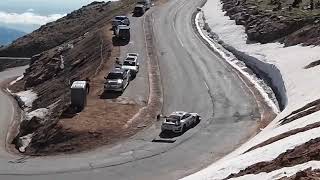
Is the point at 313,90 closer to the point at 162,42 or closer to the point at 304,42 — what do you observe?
the point at 304,42

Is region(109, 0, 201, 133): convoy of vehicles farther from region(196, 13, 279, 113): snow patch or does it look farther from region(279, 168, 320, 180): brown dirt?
region(279, 168, 320, 180): brown dirt

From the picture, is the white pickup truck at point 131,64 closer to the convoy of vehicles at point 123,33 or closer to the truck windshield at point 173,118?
the convoy of vehicles at point 123,33

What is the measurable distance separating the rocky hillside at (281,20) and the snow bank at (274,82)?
1.53 meters

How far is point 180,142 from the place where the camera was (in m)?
44.6

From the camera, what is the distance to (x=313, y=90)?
49688mm

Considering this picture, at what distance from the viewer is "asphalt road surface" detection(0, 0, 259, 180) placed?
38656 millimetres

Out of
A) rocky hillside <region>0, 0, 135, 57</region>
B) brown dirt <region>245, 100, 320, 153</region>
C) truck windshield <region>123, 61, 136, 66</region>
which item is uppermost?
brown dirt <region>245, 100, 320, 153</region>

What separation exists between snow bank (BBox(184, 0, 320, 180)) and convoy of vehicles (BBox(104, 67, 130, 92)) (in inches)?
607

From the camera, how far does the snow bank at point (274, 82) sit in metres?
28.8

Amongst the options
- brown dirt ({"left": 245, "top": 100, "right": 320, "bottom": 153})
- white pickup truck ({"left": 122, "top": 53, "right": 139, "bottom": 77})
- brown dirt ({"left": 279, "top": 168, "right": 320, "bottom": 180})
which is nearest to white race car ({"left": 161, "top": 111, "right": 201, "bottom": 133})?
brown dirt ({"left": 245, "top": 100, "right": 320, "bottom": 153})

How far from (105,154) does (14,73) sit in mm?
77984

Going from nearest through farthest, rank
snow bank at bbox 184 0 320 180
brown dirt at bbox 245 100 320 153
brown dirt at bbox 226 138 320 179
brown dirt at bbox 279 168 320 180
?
brown dirt at bbox 279 168 320 180, brown dirt at bbox 226 138 320 179, snow bank at bbox 184 0 320 180, brown dirt at bbox 245 100 320 153

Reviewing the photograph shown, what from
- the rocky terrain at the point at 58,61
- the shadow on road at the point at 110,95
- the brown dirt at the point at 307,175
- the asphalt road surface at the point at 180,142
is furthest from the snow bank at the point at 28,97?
the brown dirt at the point at 307,175

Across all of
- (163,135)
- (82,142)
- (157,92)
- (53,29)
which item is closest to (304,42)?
(157,92)
